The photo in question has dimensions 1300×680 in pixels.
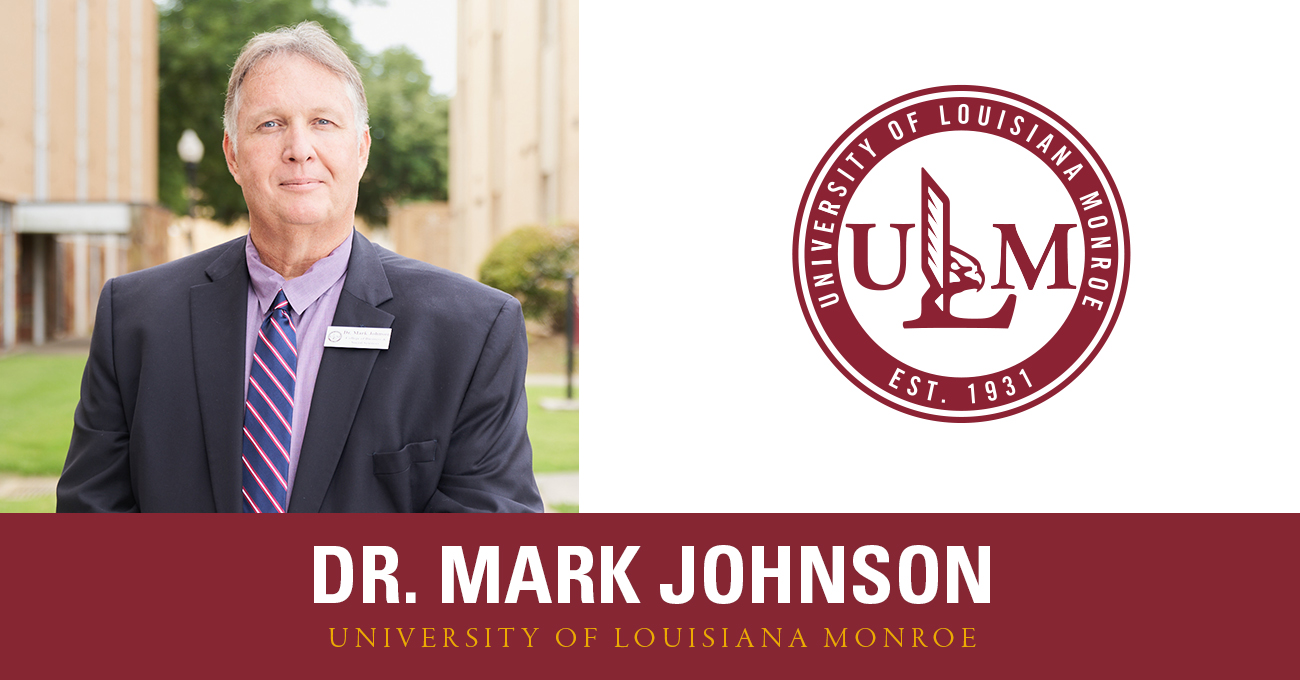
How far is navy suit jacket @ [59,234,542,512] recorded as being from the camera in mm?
2498

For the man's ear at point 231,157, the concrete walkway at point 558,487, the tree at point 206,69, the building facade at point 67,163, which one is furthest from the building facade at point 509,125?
the man's ear at point 231,157

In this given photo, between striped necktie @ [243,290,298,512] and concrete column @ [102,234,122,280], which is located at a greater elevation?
concrete column @ [102,234,122,280]

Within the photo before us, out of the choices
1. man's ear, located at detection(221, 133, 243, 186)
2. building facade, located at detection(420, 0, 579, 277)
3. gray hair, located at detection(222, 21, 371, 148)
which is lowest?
man's ear, located at detection(221, 133, 243, 186)

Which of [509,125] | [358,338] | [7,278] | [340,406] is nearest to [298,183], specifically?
[358,338]

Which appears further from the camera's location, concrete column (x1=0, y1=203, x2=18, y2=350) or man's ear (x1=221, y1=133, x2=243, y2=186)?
concrete column (x1=0, y1=203, x2=18, y2=350)

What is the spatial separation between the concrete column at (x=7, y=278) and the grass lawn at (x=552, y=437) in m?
11.5

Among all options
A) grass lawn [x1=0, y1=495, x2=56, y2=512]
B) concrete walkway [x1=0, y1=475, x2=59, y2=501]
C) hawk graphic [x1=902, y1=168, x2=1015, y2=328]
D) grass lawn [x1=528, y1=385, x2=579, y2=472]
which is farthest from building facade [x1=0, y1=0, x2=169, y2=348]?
hawk graphic [x1=902, y1=168, x2=1015, y2=328]

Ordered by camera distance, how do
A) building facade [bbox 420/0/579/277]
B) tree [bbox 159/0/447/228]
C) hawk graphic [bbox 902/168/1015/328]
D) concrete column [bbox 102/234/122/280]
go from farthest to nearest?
1. tree [bbox 159/0/447/228]
2. concrete column [bbox 102/234/122/280]
3. building facade [bbox 420/0/579/277]
4. hawk graphic [bbox 902/168/1015/328]

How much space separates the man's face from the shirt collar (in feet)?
0.41

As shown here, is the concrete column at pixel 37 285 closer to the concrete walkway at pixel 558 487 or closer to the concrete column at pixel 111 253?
the concrete column at pixel 111 253

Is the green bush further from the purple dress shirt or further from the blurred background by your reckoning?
the purple dress shirt

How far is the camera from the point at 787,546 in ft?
10.6

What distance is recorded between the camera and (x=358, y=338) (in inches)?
99.2

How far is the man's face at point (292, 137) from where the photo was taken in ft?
8.13
